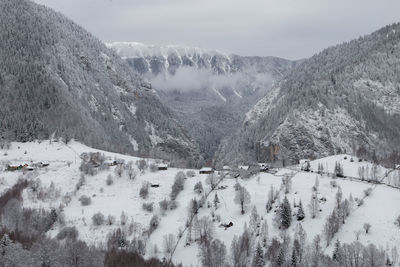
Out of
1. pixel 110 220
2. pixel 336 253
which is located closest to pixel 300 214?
pixel 336 253

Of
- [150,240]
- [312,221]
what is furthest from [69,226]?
[312,221]

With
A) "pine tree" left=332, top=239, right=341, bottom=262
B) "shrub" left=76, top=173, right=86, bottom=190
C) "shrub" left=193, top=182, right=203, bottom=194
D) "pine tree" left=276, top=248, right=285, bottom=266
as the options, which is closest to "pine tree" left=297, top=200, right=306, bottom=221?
"pine tree" left=332, top=239, right=341, bottom=262

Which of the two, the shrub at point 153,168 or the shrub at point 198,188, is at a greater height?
the shrub at point 153,168

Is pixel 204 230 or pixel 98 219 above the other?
pixel 98 219

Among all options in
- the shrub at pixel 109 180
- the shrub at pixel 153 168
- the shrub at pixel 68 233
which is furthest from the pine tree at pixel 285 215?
the shrub at pixel 109 180

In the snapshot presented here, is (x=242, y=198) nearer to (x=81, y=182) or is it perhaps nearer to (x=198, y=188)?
(x=198, y=188)

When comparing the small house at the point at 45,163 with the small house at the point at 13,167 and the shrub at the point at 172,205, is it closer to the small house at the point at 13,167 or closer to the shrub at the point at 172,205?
the small house at the point at 13,167
